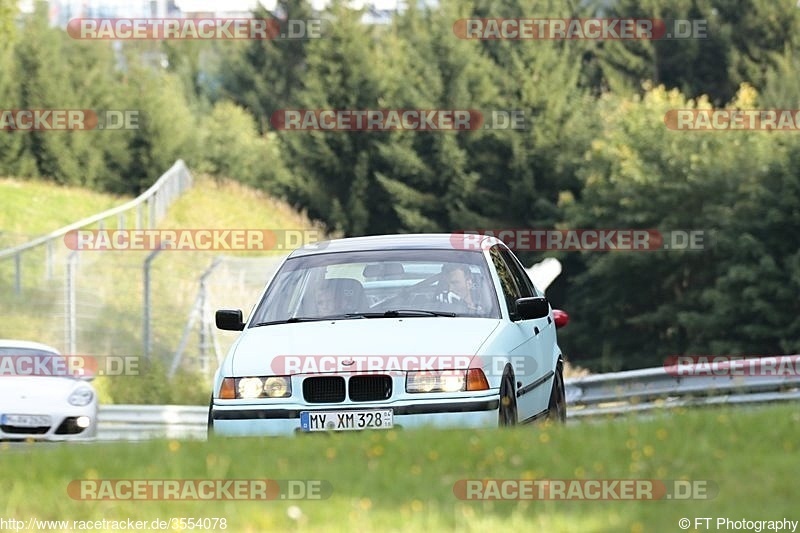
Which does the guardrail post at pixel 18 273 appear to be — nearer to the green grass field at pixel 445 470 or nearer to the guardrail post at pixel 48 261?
the guardrail post at pixel 48 261

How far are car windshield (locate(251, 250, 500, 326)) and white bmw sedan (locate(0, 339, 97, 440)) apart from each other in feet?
18.9

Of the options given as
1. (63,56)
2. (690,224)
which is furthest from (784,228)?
(63,56)

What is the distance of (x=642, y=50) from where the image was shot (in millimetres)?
84000

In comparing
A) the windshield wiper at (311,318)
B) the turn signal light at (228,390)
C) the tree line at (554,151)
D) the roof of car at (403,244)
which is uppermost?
the roof of car at (403,244)

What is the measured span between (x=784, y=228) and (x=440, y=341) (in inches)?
1904

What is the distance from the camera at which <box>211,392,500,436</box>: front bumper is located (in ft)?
31.1

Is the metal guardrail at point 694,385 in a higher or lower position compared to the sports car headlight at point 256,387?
lower

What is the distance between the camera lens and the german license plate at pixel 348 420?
9461 millimetres

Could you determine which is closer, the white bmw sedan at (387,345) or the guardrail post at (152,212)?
the white bmw sedan at (387,345)

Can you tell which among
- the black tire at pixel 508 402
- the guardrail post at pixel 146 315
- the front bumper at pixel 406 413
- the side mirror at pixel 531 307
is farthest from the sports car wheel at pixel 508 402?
the guardrail post at pixel 146 315

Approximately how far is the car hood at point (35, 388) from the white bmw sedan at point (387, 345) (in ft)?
18.5

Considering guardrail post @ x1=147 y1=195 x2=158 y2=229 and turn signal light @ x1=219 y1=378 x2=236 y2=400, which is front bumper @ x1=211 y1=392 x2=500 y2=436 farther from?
guardrail post @ x1=147 y1=195 x2=158 y2=229

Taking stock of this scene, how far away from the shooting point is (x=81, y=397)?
1675 centimetres

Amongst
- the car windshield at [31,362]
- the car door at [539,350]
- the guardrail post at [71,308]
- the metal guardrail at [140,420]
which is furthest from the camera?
the guardrail post at [71,308]
